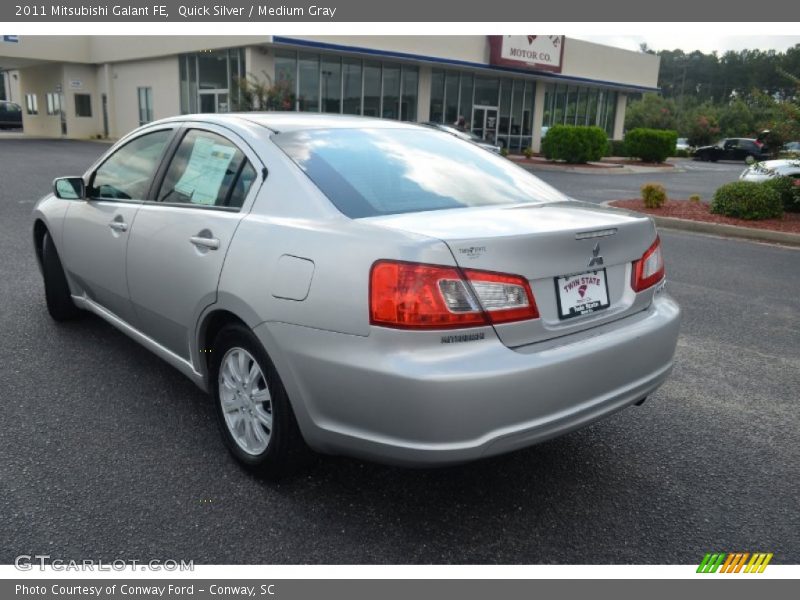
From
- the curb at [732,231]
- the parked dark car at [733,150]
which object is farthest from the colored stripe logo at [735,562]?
the parked dark car at [733,150]

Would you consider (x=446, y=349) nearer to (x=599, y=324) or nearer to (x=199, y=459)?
(x=599, y=324)

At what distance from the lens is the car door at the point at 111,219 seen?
3953mm

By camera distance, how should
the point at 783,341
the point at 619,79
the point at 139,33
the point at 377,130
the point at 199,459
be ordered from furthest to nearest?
the point at 619,79 → the point at 139,33 → the point at 783,341 → the point at 377,130 → the point at 199,459

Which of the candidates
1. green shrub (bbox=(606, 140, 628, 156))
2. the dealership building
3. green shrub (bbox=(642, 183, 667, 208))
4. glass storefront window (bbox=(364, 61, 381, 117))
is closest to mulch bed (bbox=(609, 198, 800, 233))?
green shrub (bbox=(642, 183, 667, 208))

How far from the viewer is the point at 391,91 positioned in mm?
29531

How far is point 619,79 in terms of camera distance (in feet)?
129

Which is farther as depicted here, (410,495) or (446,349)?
(410,495)

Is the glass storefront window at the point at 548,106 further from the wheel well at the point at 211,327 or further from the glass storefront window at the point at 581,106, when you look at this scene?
the wheel well at the point at 211,327

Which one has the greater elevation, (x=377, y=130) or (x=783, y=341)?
(x=377, y=130)

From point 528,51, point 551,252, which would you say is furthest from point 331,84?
point 551,252

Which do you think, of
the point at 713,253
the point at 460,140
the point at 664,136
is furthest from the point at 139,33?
the point at 460,140

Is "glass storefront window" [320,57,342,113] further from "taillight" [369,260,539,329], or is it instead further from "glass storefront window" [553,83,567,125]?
"taillight" [369,260,539,329]

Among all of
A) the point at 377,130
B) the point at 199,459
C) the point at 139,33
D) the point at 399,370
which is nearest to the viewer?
the point at 399,370

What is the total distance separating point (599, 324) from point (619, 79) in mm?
40294
